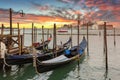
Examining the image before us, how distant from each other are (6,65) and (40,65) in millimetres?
3672

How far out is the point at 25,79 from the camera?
1572 centimetres

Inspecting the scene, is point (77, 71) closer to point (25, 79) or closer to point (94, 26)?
point (25, 79)

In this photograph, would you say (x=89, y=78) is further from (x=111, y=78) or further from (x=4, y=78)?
(x=4, y=78)

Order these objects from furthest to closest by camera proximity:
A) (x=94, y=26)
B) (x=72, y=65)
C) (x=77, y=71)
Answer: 1. (x=94, y=26)
2. (x=72, y=65)
3. (x=77, y=71)

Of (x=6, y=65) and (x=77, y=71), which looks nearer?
(x=6, y=65)

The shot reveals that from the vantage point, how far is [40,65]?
14.3m

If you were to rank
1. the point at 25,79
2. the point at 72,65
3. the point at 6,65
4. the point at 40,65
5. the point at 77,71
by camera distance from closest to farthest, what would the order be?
the point at 40,65 → the point at 25,79 → the point at 6,65 → the point at 77,71 → the point at 72,65

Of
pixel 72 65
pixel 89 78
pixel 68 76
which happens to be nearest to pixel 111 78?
pixel 89 78

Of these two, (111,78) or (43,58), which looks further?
(43,58)

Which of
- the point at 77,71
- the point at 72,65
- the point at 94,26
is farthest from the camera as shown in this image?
the point at 94,26

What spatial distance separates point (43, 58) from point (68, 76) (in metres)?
3.35

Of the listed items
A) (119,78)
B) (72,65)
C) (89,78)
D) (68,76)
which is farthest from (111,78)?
(72,65)

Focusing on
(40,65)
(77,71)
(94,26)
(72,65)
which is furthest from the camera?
(94,26)

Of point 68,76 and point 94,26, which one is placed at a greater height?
point 94,26
